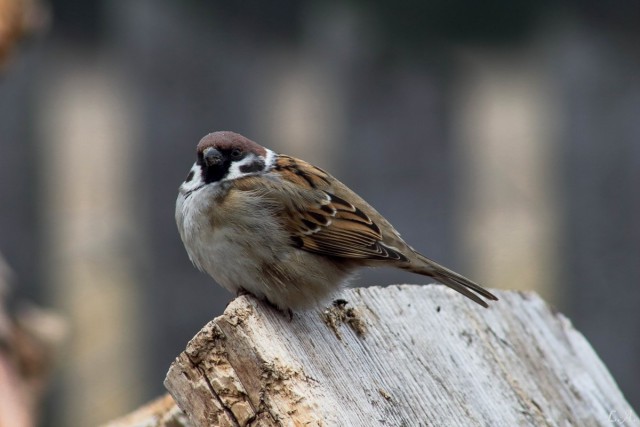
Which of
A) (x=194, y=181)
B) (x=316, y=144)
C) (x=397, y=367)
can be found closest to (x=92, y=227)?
(x=316, y=144)

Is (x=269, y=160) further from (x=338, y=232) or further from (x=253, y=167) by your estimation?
(x=338, y=232)

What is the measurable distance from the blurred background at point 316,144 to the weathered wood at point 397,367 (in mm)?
2179

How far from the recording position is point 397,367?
2934 millimetres

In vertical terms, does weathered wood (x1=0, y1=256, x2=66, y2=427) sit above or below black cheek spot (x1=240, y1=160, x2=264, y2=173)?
below

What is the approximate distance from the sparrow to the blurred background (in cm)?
202

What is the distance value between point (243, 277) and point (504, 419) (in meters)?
0.84

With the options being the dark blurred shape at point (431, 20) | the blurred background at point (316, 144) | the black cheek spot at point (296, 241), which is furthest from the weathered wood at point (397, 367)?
the dark blurred shape at point (431, 20)

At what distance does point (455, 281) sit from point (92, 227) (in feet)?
9.85

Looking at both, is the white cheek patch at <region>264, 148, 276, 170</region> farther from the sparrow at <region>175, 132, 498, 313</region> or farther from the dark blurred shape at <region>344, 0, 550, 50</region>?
the dark blurred shape at <region>344, 0, 550, 50</region>

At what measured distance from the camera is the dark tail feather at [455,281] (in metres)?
3.29

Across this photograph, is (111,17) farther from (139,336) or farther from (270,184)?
(270,184)

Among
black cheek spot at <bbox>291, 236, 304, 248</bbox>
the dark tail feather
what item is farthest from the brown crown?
the dark tail feather

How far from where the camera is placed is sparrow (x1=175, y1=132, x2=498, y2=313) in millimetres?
3309

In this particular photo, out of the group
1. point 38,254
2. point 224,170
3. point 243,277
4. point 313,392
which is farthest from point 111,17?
point 313,392
